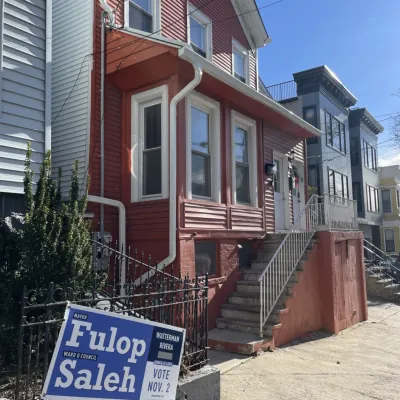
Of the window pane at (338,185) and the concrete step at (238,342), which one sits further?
the window pane at (338,185)

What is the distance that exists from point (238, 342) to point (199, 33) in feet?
23.3

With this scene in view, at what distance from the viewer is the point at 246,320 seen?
7535 mm

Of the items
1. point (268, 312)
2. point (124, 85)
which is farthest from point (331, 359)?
point (124, 85)

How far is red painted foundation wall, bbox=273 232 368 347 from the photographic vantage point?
26.7 ft

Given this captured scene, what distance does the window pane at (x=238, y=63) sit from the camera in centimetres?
1138

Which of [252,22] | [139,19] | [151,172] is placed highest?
[252,22]

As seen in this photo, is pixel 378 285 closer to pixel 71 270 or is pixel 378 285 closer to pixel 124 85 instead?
pixel 124 85

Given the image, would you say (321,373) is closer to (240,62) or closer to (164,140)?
(164,140)

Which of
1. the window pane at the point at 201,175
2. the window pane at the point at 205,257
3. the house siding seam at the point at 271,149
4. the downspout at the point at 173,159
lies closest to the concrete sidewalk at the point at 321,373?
the window pane at the point at 205,257

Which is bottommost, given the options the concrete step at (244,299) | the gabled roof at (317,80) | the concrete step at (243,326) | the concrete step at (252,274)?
the concrete step at (243,326)

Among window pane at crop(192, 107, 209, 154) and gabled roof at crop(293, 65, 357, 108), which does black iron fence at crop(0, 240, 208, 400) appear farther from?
gabled roof at crop(293, 65, 357, 108)

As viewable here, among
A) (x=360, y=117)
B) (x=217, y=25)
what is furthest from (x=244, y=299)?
(x=360, y=117)

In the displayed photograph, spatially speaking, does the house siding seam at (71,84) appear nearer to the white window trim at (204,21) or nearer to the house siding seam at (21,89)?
the house siding seam at (21,89)

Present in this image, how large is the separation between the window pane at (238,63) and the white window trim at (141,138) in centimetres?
448
